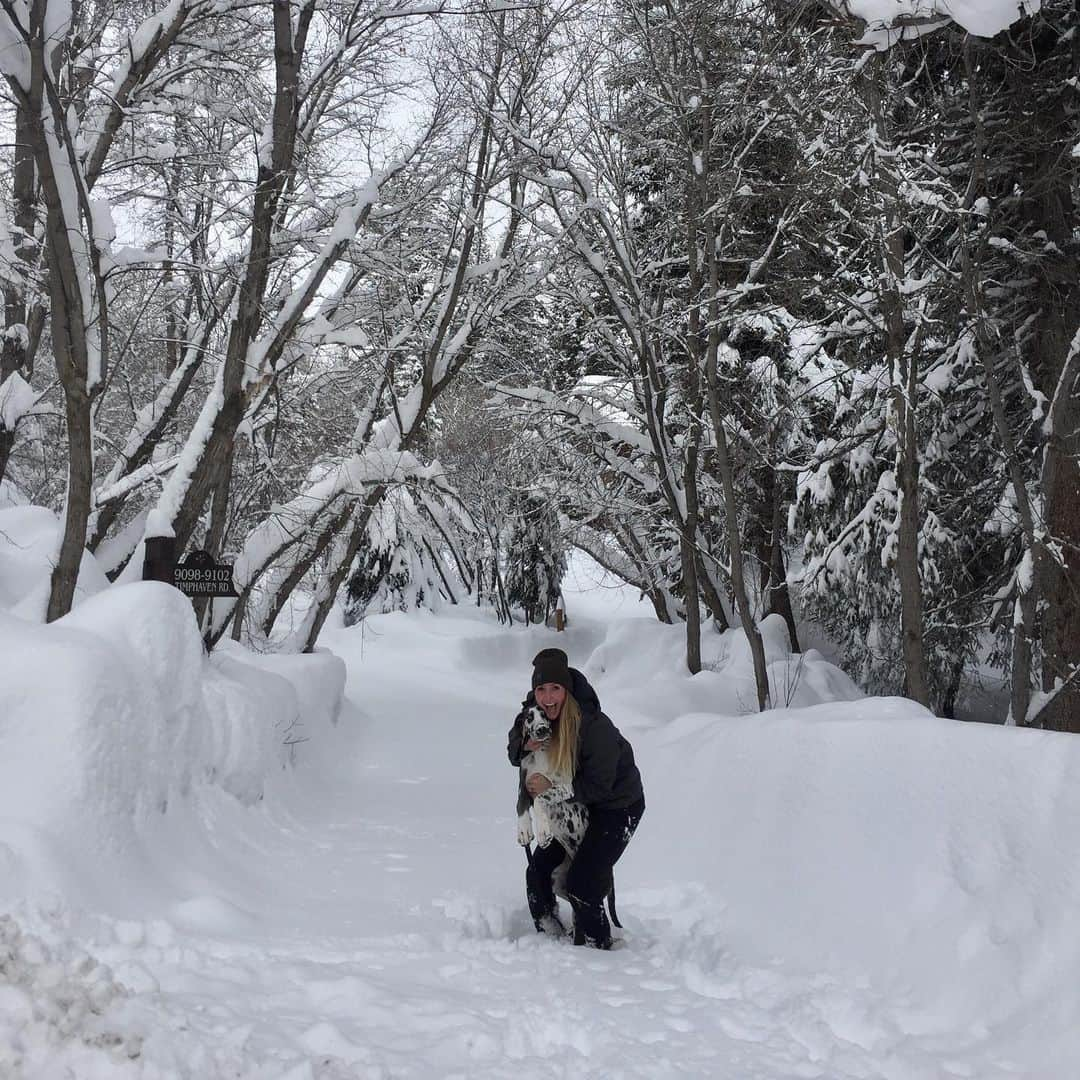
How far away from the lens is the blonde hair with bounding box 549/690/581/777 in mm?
4883

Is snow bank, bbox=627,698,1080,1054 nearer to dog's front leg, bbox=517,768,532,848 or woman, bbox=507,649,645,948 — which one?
woman, bbox=507,649,645,948

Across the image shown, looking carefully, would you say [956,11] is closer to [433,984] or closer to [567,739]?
[567,739]

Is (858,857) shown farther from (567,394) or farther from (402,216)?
(567,394)

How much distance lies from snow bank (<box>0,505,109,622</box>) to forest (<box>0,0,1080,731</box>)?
0.29 m

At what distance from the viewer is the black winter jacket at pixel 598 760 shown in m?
4.87

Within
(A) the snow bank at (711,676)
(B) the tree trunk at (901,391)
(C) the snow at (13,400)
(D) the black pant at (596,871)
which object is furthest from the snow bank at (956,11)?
(C) the snow at (13,400)

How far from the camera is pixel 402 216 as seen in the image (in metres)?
11.0

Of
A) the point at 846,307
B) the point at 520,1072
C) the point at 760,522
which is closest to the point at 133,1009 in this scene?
the point at 520,1072

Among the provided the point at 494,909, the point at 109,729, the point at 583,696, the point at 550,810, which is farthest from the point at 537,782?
the point at 109,729

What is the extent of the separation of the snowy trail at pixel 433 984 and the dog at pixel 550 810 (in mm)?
445

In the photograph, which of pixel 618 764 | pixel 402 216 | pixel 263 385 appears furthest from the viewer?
pixel 402 216

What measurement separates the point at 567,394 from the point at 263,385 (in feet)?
21.0

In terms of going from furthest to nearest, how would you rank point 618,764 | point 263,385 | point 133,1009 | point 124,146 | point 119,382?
point 119,382 → point 124,146 → point 263,385 → point 618,764 → point 133,1009

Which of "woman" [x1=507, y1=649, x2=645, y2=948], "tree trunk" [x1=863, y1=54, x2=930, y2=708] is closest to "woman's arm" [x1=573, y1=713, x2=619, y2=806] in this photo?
"woman" [x1=507, y1=649, x2=645, y2=948]
